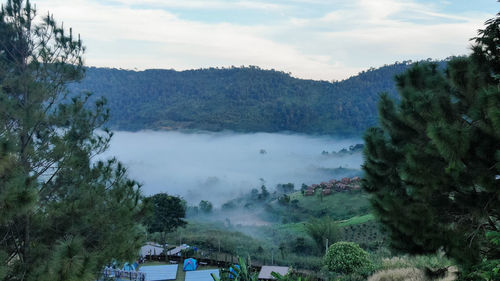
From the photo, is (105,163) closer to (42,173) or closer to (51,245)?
(42,173)

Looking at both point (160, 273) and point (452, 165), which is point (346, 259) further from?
point (160, 273)

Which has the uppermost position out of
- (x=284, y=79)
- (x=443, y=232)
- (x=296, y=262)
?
(x=284, y=79)

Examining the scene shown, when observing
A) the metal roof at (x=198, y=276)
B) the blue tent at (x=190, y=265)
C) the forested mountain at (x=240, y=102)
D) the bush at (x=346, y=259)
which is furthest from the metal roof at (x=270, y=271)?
the forested mountain at (x=240, y=102)

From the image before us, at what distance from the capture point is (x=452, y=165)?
158 inches

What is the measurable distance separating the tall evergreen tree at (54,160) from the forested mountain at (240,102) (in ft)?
278

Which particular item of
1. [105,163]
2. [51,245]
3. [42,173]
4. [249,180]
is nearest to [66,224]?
[51,245]

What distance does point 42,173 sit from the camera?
250 inches

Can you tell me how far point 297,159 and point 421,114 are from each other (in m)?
87.2

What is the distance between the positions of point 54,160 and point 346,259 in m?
7.69

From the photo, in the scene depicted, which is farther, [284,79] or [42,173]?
[284,79]

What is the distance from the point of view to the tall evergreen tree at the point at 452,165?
13.6 ft

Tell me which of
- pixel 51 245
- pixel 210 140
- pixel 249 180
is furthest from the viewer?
pixel 210 140

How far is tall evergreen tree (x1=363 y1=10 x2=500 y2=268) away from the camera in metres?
4.15

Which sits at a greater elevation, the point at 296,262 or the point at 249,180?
the point at 296,262
